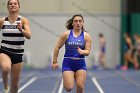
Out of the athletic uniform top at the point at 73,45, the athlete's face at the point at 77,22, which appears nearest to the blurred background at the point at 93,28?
the athlete's face at the point at 77,22

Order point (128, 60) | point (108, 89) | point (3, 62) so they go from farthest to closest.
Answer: point (128, 60) < point (108, 89) < point (3, 62)

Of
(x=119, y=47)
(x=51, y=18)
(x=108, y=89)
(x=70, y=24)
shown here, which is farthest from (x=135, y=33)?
(x=70, y=24)

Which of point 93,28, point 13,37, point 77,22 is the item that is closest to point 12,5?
point 13,37

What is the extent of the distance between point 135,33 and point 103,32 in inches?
75.3

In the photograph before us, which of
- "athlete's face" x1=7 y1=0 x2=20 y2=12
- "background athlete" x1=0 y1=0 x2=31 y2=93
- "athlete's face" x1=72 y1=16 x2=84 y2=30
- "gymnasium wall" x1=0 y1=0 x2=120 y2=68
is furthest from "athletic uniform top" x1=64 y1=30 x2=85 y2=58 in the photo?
"gymnasium wall" x1=0 y1=0 x2=120 y2=68

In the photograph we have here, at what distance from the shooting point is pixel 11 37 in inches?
353

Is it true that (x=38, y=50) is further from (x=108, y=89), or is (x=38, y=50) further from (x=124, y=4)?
(x=108, y=89)

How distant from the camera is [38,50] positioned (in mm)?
27672

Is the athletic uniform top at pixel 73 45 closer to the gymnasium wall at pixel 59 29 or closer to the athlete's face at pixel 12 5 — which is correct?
the athlete's face at pixel 12 5

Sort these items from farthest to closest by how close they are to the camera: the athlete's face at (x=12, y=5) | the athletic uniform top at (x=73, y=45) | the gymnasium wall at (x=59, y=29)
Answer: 1. the gymnasium wall at (x=59, y=29)
2. the athletic uniform top at (x=73, y=45)
3. the athlete's face at (x=12, y=5)

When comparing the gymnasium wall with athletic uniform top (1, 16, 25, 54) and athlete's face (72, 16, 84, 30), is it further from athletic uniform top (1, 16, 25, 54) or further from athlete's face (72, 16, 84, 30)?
athletic uniform top (1, 16, 25, 54)

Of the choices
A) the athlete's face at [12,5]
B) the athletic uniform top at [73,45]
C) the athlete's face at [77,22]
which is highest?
the athlete's face at [12,5]

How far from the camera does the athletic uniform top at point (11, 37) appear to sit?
8945 mm

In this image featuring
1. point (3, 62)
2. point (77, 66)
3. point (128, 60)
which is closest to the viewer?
point (3, 62)
